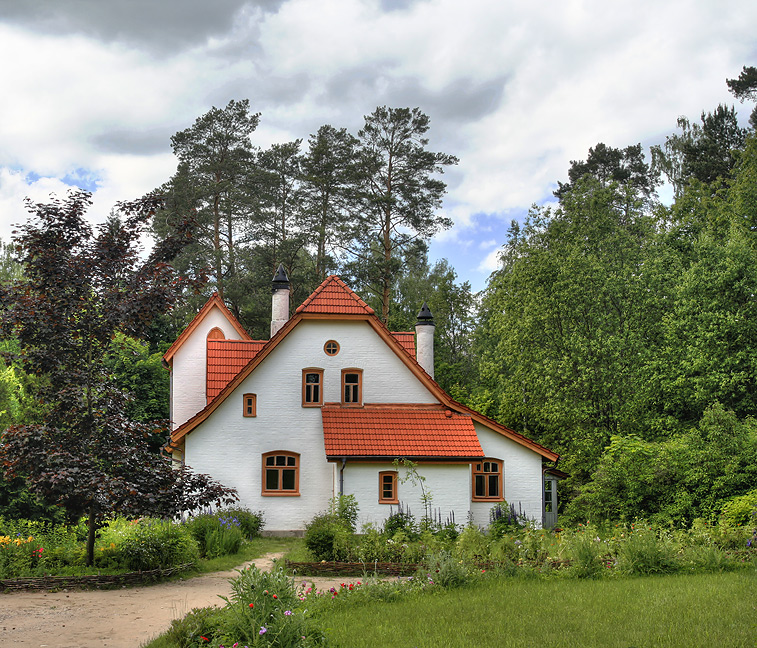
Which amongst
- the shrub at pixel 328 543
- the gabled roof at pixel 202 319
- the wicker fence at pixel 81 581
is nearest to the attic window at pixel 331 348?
the gabled roof at pixel 202 319

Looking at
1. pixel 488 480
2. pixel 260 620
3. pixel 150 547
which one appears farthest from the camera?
pixel 488 480

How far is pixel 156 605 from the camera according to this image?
11242mm

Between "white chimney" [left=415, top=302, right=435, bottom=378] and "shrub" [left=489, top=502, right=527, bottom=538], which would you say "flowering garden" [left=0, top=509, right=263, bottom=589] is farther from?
"white chimney" [left=415, top=302, right=435, bottom=378]

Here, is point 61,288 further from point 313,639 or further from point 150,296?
point 313,639

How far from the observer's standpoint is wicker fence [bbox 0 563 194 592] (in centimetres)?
1218

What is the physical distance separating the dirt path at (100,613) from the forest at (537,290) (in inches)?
74.3

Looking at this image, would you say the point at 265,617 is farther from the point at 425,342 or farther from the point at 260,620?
the point at 425,342

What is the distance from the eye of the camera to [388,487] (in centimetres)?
2136

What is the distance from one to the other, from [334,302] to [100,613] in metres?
13.6

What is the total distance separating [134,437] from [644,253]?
21.1m

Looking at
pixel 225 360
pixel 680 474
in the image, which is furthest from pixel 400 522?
pixel 225 360

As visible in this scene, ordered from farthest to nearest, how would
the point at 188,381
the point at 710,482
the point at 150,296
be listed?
the point at 188,381 < the point at 710,482 < the point at 150,296

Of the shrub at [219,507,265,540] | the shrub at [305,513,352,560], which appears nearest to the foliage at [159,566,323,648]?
the shrub at [305,513,352,560]

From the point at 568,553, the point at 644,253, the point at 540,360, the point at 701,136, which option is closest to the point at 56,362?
the point at 568,553
